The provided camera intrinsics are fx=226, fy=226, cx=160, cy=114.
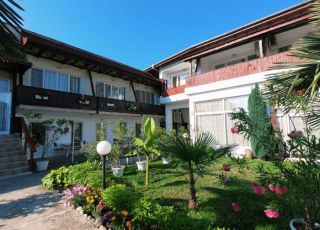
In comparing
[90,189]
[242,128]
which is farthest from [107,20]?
[242,128]

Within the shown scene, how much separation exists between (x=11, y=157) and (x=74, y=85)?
8832mm

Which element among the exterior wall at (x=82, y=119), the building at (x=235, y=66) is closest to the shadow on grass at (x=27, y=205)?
the exterior wall at (x=82, y=119)

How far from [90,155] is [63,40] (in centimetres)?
1213

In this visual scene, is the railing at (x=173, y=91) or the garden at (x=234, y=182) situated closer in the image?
the garden at (x=234, y=182)

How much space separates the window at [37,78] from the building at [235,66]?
1095cm

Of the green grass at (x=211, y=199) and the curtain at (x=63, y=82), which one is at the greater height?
the curtain at (x=63, y=82)

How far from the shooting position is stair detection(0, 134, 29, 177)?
10.3 metres

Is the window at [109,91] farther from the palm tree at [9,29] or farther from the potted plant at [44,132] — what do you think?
the palm tree at [9,29]

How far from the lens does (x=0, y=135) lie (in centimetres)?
1229

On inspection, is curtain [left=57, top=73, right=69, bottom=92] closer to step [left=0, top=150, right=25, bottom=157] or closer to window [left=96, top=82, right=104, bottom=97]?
window [left=96, top=82, right=104, bottom=97]

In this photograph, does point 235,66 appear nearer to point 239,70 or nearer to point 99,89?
point 239,70

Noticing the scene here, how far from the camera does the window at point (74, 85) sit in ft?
60.2

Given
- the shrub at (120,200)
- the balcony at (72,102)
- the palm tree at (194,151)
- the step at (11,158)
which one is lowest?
the shrub at (120,200)

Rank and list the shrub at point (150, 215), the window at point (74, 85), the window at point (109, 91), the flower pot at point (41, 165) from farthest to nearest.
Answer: the window at point (109, 91) → the window at point (74, 85) → the flower pot at point (41, 165) → the shrub at point (150, 215)
